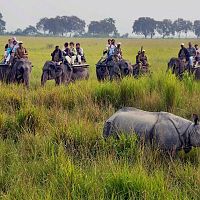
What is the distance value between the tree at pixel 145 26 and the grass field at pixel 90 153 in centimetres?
12312

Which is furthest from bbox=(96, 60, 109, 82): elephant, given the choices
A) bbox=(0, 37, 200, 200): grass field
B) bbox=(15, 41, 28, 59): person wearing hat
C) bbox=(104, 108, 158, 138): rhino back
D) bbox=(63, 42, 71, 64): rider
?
bbox=(104, 108, 158, 138): rhino back

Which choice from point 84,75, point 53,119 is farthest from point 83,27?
point 53,119

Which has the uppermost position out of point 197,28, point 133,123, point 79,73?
point 197,28

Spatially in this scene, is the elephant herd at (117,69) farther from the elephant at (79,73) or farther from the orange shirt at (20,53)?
the orange shirt at (20,53)

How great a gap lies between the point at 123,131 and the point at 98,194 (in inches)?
69.1

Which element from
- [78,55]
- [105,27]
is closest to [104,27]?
[105,27]

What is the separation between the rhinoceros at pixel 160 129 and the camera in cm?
547

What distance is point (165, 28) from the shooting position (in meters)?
132

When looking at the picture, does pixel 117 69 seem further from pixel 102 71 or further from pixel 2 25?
pixel 2 25

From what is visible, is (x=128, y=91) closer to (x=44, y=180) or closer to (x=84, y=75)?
(x=44, y=180)

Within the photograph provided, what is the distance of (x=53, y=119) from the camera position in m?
7.44

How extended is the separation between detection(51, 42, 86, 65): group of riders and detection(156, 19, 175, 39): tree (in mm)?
116764

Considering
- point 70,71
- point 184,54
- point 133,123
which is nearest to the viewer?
point 133,123

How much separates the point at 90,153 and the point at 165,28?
130 metres
